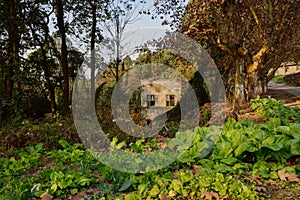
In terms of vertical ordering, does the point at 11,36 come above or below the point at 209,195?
above

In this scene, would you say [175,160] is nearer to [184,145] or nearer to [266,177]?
[184,145]

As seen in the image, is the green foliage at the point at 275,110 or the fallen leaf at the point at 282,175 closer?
the fallen leaf at the point at 282,175

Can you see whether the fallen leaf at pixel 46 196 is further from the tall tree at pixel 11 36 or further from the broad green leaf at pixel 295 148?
the tall tree at pixel 11 36

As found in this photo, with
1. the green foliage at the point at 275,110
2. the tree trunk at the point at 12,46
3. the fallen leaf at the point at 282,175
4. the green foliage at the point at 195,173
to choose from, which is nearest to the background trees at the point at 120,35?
the tree trunk at the point at 12,46

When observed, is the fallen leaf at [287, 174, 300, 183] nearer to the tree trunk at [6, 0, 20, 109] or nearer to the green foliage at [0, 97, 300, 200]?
the green foliage at [0, 97, 300, 200]

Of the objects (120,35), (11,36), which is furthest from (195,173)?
(11,36)

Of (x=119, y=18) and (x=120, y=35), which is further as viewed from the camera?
(x=119, y=18)

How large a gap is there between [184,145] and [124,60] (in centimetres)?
570

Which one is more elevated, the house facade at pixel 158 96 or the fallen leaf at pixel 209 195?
the house facade at pixel 158 96

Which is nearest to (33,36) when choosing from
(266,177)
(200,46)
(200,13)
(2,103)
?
(2,103)

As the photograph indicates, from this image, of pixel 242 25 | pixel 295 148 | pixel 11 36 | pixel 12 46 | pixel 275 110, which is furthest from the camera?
pixel 12 46

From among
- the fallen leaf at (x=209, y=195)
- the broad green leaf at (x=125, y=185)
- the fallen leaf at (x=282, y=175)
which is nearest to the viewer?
the fallen leaf at (x=209, y=195)

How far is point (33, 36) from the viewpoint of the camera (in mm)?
8711

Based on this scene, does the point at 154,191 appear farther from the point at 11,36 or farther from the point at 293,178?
the point at 11,36
